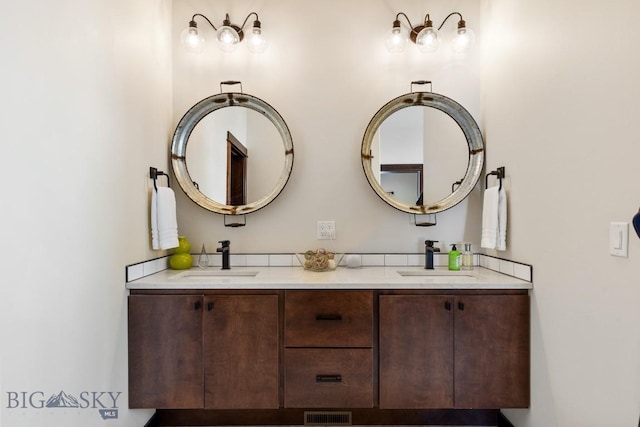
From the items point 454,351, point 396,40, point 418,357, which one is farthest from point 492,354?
point 396,40

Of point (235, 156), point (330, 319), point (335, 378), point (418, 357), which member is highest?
point (235, 156)

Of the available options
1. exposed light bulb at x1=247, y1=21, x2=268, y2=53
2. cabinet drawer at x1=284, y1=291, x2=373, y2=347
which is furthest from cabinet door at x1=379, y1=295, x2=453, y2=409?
exposed light bulb at x1=247, y1=21, x2=268, y2=53

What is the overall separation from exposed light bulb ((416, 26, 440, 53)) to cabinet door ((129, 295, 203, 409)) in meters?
1.96

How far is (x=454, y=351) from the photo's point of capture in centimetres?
161

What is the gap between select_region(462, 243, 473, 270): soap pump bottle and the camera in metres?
2.05

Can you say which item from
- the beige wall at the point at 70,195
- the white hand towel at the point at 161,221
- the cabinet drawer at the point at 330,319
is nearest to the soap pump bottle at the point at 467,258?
the cabinet drawer at the point at 330,319

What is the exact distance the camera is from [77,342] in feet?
4.16

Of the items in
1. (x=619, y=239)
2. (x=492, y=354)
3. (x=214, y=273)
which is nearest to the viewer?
(x=619, y=239)

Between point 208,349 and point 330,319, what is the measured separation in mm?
608

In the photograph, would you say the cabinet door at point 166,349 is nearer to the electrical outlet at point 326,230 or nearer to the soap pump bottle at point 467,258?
the electrical outlet at point 326,230

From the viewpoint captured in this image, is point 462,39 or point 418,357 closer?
point 418,357

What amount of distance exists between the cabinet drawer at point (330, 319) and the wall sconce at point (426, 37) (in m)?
1.54

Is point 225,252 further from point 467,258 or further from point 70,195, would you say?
point 467,258

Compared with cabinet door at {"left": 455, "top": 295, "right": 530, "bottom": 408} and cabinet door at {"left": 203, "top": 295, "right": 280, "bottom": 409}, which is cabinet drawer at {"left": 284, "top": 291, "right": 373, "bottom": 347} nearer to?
cabinet door at {"left": 203, "top": 295, "right": 280, "bottom": 409}
